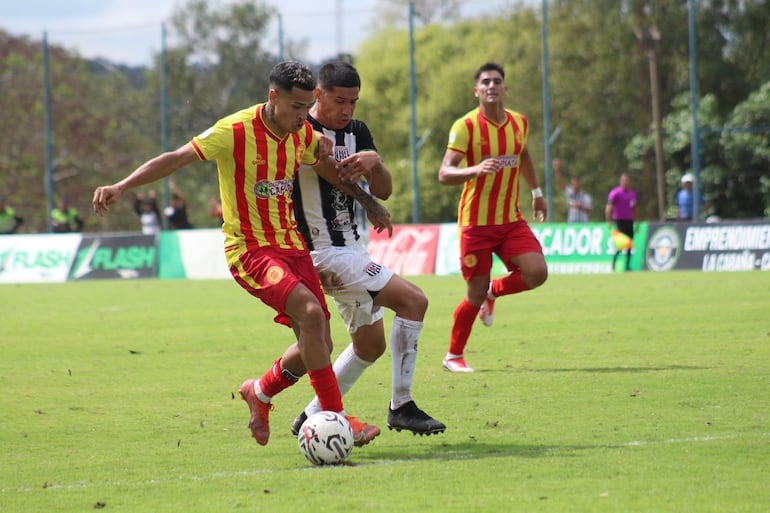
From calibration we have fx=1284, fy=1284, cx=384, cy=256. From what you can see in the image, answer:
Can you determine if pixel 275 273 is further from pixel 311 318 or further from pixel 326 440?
pixel 326 440

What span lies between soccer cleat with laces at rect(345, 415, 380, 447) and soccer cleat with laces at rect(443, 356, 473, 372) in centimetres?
365

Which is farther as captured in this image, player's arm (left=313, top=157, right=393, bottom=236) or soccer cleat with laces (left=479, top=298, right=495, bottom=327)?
soccer cleat with laces (left=479, top=298, right=495, bottom=327)

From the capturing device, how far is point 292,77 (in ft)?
23.1

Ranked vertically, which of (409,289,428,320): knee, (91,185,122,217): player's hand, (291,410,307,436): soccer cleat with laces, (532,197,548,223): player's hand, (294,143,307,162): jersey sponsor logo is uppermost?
(294,143,307,162): jersey sponsor logo

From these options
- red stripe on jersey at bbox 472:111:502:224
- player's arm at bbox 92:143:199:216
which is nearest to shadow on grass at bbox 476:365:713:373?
red stripe on jersey at bbox 472:111:502:224

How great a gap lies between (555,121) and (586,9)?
453 centimetres

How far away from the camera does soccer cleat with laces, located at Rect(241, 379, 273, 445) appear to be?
283 inches

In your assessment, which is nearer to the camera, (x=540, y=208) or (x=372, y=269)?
(x=372, y=269)

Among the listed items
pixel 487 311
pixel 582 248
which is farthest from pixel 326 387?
pixel 582 248

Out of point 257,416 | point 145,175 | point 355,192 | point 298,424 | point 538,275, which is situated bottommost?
point 298,424

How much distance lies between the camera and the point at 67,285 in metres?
27.7

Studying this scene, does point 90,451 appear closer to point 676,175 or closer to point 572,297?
point 572,297

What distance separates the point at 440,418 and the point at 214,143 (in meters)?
2.40

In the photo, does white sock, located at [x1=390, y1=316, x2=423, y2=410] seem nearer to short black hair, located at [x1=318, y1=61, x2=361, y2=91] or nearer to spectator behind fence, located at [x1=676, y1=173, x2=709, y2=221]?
short black hair, located at [x1=318, y1=61, x2=361, y2=91]
